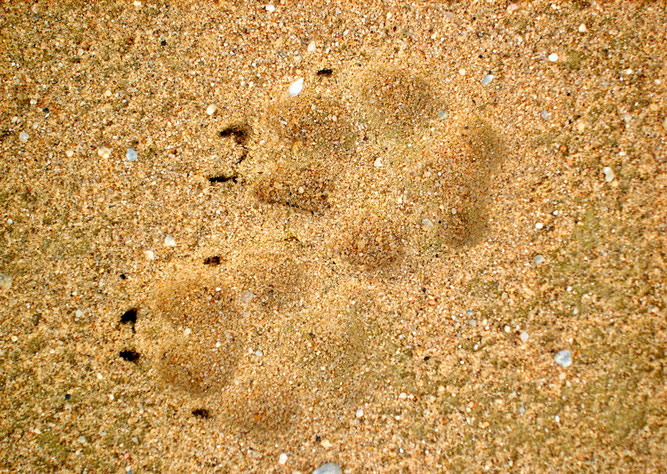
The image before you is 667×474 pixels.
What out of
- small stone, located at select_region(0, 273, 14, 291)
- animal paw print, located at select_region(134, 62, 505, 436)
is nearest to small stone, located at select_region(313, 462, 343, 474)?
animal paw print, located at select_region(134, 62, 505, 436)

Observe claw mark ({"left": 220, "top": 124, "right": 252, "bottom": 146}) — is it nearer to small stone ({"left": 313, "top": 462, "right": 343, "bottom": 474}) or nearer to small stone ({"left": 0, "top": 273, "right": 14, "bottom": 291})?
small stone ({"left": 0, "top": 273, "right": 14, "bottom": 291})

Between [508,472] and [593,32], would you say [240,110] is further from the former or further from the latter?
[508,472]

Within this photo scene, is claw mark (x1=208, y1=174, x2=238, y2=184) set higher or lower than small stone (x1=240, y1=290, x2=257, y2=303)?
higher

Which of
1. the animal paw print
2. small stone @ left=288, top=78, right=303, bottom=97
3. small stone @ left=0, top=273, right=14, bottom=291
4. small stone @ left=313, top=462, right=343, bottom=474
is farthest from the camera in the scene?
small stone @ left=288, top=78, right=303, bottom=97

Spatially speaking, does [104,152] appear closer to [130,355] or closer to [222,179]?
[222,179]

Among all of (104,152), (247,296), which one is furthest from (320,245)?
(104,152)

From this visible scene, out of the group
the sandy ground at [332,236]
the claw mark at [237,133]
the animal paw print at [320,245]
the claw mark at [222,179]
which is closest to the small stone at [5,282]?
the sandy ground at [332,236]
